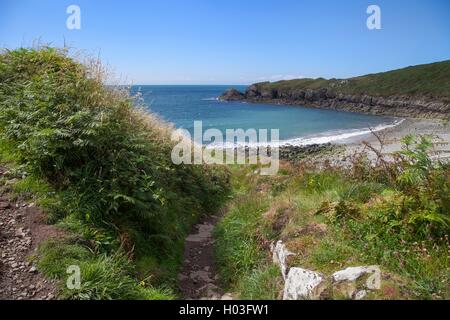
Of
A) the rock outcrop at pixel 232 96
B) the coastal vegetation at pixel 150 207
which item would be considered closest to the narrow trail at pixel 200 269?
the coastal vegetation at pixel 150 207

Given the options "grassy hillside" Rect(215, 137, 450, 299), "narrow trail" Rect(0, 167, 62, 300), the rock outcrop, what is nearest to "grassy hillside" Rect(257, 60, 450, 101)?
the rock outcrop

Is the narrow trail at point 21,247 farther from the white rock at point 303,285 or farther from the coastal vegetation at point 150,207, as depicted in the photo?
the white rock at point 303,285

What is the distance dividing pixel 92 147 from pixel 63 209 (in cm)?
146

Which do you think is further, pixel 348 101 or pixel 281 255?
pixel 348 101

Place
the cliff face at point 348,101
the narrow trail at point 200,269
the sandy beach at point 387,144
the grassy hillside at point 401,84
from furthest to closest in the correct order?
the grassy hillside at point 401,84, the cliff face at point 348,101, the sandy beach at point 387,144, the narrow trail at point 200,269

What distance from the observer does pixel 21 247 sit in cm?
534

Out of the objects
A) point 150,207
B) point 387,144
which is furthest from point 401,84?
point 150,207

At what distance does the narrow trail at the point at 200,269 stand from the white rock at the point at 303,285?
1203mm

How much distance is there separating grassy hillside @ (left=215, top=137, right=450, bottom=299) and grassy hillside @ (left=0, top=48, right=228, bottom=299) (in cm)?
155

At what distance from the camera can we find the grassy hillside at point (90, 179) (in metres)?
5.34

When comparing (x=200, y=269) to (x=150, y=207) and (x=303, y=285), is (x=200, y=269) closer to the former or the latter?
(x=150, y=207)

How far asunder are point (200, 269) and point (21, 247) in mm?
3611

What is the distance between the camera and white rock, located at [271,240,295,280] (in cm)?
571

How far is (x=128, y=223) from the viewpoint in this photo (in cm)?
681
